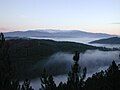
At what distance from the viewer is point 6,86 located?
21.4 metres

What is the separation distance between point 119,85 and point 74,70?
4742mm

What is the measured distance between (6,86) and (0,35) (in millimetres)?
4039

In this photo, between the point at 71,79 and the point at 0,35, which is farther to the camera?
the point at 71,79

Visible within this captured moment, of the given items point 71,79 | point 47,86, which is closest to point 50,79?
point 47,86

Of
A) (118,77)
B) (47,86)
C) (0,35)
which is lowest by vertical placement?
(47,86)

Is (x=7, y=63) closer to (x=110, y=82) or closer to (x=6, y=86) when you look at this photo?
(x=6, y=86)

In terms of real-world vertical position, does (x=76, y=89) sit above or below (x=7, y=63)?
below

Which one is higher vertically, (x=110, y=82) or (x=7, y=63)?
(x=7, y=63)

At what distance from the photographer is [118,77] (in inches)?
1121

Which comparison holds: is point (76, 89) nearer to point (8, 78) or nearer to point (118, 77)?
point (118, 77)

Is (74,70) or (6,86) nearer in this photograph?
(6,86)

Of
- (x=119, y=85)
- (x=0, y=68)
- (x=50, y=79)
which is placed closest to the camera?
(x=0, y=68)

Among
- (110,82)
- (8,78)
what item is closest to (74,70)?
(110,82)

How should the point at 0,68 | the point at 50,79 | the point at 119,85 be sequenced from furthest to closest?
the point at 50,79 → the point at 119,85 → the point at 0,68
